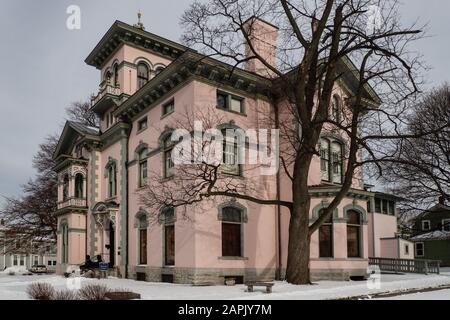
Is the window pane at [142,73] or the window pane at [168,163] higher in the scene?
the window pane at [142,73]

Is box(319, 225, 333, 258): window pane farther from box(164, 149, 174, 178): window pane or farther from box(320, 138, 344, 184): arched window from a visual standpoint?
box(164, 149, 174, 178): window pane

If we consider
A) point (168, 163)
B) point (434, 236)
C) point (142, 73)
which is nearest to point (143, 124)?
point (168, 163)

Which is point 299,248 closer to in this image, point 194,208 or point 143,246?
point 194,208

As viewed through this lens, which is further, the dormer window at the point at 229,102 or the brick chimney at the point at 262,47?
the brick chimney at the point at 262,47

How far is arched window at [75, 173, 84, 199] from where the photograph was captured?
33.2 metres

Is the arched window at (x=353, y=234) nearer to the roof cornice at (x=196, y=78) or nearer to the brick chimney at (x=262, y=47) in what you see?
the roof cornice at (x=196, y=78)

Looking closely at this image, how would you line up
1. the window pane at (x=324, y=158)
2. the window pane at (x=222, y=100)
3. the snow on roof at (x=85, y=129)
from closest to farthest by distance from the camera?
the window pane at (x=222, y=100)
the window pane at (x=324, y=158)
the snow on roof at (x=85, y=129)

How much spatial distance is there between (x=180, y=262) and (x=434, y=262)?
57.8ft

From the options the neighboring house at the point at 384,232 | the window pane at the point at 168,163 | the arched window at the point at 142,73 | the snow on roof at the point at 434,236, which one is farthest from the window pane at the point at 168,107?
the snow on roof at the point at 434,236

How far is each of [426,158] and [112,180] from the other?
2191 cm

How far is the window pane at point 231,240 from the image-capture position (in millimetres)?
22156

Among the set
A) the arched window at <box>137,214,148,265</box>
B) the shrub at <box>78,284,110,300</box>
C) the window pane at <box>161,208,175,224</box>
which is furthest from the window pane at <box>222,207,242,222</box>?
the shrub at <box>78,284,110,300</box>

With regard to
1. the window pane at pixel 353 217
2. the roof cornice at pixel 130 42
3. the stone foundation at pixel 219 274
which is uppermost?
the roof cornice at pixel 130 42

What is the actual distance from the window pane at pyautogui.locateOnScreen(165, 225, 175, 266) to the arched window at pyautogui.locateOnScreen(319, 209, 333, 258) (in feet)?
23.4
